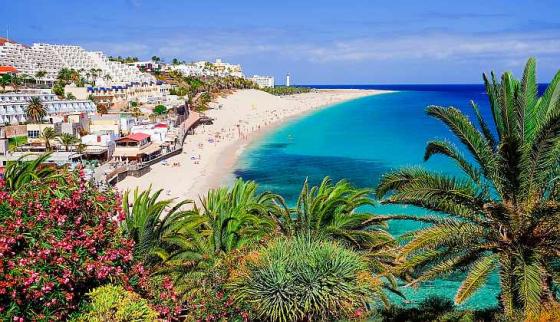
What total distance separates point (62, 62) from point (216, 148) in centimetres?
6741

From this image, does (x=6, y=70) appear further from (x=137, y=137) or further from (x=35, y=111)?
(x=137, y=137)

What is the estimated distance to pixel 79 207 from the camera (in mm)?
7988

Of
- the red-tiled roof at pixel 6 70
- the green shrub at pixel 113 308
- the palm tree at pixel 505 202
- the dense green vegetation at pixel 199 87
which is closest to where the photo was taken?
the green shrub at pixel 113 308

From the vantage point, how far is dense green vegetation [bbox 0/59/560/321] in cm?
736

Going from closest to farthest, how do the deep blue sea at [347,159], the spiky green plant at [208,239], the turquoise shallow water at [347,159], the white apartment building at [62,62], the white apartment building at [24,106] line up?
the spiky green plant at [208,239], the turquoise shallow water at [347,159], the deep blue sea at [347,159], the white apartment building at [24,106], the white apartment building at [62,62]

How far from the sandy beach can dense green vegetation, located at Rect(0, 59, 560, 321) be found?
2411 cm

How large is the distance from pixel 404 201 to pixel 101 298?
18.3 ft

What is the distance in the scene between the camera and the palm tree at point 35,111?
169 feet

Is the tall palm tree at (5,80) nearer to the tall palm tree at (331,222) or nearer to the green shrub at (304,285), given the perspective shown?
the tall palm tree at (331,222)

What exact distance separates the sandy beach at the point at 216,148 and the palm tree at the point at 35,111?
14613mm

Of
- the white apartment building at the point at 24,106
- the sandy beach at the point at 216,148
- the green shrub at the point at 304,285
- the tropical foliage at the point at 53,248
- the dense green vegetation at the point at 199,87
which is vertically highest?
the dense green vegetation at the point at 199,87

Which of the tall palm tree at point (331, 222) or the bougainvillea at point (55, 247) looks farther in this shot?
the tall palm tree at point (331, 222)

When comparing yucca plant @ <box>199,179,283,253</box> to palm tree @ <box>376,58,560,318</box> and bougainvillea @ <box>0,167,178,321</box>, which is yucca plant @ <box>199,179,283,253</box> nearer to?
bougainvillea @ <box>0,167,178,321</box>

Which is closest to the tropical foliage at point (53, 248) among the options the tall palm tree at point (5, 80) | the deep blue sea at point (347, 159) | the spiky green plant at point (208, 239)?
the spiky green plant at point (208, 239)
